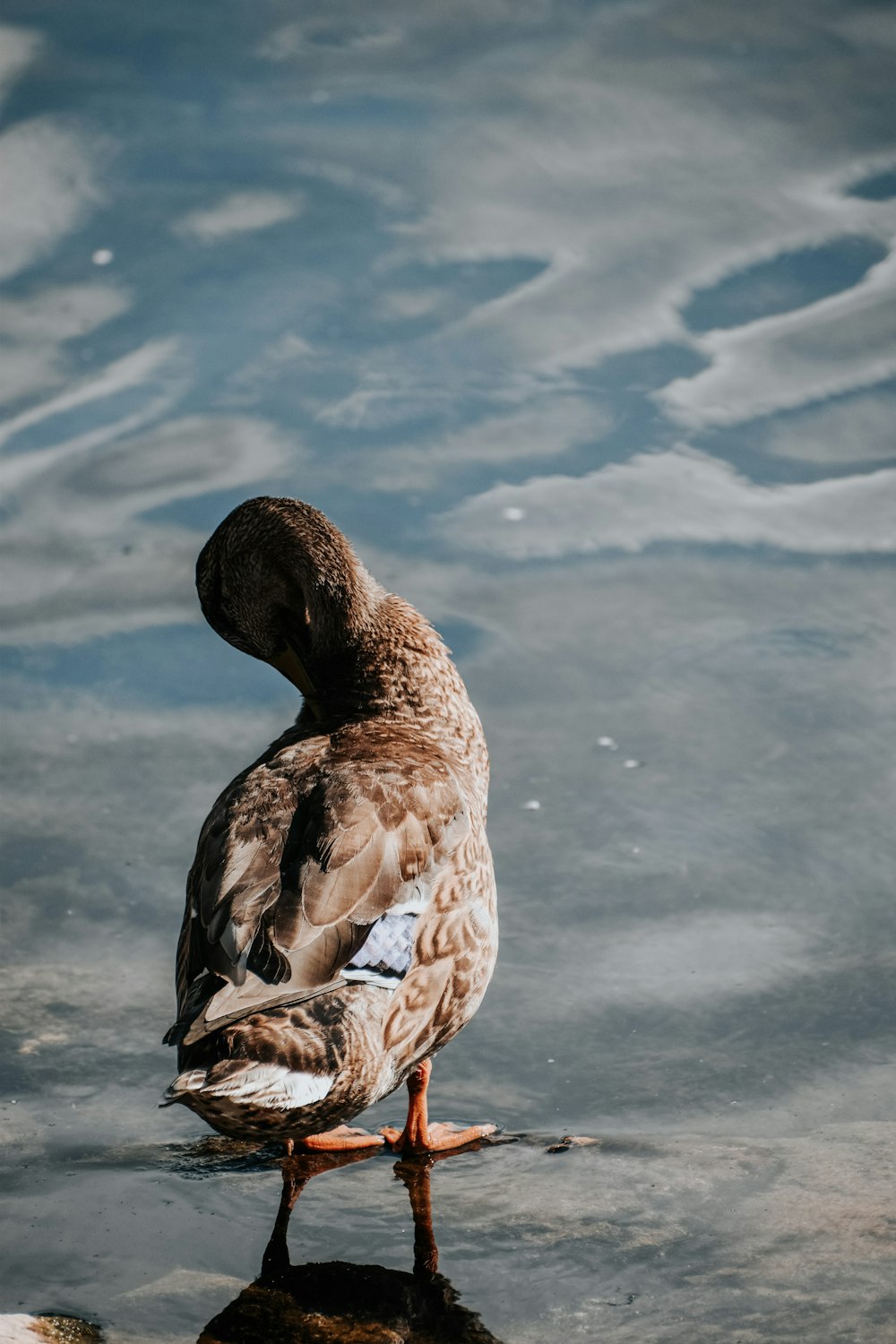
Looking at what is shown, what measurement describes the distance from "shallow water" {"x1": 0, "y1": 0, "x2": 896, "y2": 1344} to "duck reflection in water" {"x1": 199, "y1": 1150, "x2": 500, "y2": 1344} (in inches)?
1.4

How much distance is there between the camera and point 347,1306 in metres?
3.52

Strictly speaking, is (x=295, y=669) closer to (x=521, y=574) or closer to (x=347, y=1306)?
(x=347, y=1306)

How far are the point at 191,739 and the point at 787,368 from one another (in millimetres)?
4365

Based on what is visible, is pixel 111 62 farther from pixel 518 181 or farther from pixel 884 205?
pixel 884 205

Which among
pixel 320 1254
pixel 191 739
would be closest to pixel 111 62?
pixel 191 739

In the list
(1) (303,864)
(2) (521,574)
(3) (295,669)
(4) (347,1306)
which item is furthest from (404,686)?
(2) (521,574)

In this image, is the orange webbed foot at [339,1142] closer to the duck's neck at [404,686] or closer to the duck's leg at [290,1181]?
the duck's leg at [290,1181]

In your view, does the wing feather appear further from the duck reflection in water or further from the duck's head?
the duck's head

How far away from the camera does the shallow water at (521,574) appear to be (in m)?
3.90

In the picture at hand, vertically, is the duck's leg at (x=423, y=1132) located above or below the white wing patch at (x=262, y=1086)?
below

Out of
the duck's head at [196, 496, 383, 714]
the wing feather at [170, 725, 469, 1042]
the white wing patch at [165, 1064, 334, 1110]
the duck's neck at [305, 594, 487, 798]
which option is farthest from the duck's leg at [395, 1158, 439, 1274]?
the duck's head at [196, 496, 383, 714]

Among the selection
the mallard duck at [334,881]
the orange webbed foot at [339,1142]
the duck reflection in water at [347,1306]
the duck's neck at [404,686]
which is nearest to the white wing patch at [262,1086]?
the mallard duck at [334,881]

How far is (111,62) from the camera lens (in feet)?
39.6

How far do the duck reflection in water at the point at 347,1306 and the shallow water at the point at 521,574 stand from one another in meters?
0.03
